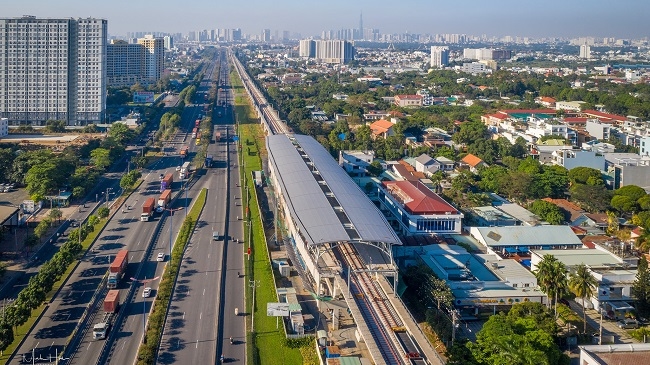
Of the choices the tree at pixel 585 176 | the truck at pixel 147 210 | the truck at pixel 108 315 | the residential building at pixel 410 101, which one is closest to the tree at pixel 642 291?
the tree at pixel 585 176

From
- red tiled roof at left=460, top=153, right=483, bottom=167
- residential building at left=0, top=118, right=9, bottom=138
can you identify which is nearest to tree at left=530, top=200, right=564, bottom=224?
red tiled roof at left=460, top=153, right=483, bottom=167

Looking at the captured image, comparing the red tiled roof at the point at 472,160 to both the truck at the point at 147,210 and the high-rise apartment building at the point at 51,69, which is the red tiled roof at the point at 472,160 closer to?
the truck at the point at 147,210

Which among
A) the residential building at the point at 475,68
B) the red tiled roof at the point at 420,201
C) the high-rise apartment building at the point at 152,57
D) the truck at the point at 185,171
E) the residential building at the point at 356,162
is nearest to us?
the red tiled roof at the point at 420,201

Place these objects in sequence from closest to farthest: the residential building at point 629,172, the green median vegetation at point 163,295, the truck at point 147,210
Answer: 1. the green median vegetation at point 163,295
2. the truck at point 147,210
3. the residential building at point 629,172

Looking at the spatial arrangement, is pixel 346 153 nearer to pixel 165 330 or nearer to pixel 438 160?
pixel 438 160

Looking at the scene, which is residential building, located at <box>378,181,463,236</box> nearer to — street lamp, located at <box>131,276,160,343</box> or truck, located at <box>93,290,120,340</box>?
street lamp, located at <box>131,276,160,343</box>

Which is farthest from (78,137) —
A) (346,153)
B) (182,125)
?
(346,153)
